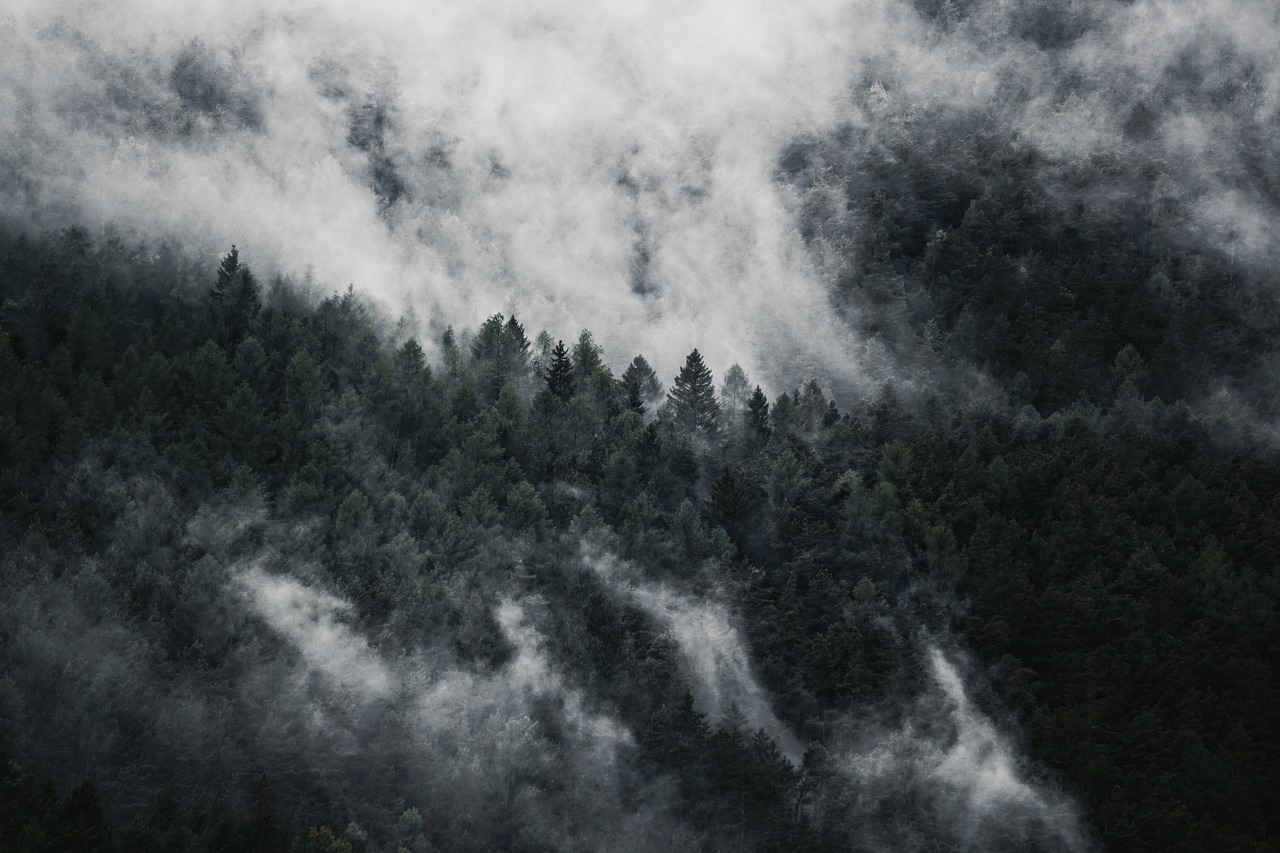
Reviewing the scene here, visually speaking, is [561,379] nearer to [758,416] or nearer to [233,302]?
[758,416]

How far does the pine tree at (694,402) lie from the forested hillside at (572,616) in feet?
12.7

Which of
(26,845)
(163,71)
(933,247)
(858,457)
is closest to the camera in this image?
(26,845)

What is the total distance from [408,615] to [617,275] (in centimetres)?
8329

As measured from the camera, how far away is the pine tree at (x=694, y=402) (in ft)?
383

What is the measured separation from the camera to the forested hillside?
271 ft

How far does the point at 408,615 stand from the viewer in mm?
92312

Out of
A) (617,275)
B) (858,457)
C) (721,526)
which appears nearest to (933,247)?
(617,275)

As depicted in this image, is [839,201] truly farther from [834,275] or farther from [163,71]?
[163,71]

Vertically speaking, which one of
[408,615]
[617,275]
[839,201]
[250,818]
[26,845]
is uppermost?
[839,201]

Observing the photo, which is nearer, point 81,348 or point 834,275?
point 81,348

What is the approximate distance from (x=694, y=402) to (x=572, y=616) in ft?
92.9

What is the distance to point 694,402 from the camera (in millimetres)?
118688

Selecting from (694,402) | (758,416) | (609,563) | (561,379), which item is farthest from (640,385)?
(609,563)

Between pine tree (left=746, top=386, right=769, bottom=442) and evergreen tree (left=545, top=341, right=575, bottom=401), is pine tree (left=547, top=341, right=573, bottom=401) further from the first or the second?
pine tree (left=746, top=386, right=769, bottom=442)
